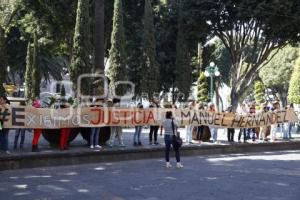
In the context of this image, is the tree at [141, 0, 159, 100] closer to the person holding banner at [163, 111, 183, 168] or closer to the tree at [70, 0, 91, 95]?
the tree at [70, 0, 91, 95]

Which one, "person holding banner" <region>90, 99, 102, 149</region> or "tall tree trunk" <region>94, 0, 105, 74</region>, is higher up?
"tall tree trunk" <region>94, 0, 105, 74</region>

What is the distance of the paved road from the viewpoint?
1012cm

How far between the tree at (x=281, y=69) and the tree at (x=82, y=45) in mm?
46439

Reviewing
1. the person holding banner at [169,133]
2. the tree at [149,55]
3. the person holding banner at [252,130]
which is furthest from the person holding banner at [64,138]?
the tree at [149,55]

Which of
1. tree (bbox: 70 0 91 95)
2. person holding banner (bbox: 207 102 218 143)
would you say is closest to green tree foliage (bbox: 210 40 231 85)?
person holding banner (bbox: 207 102 218 143)

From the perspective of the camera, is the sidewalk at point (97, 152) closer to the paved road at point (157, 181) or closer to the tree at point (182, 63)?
the paved road at point (157, 181)

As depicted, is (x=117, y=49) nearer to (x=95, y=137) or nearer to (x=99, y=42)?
(x=99, y=42)

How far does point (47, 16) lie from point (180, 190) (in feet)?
71.7

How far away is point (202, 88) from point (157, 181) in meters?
30.4

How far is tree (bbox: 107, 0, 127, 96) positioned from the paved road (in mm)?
6535

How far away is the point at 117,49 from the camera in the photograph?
70.4ft

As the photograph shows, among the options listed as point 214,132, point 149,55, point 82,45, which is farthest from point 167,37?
point 82,45

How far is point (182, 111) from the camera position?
766 inches

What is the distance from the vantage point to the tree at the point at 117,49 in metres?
21.1
